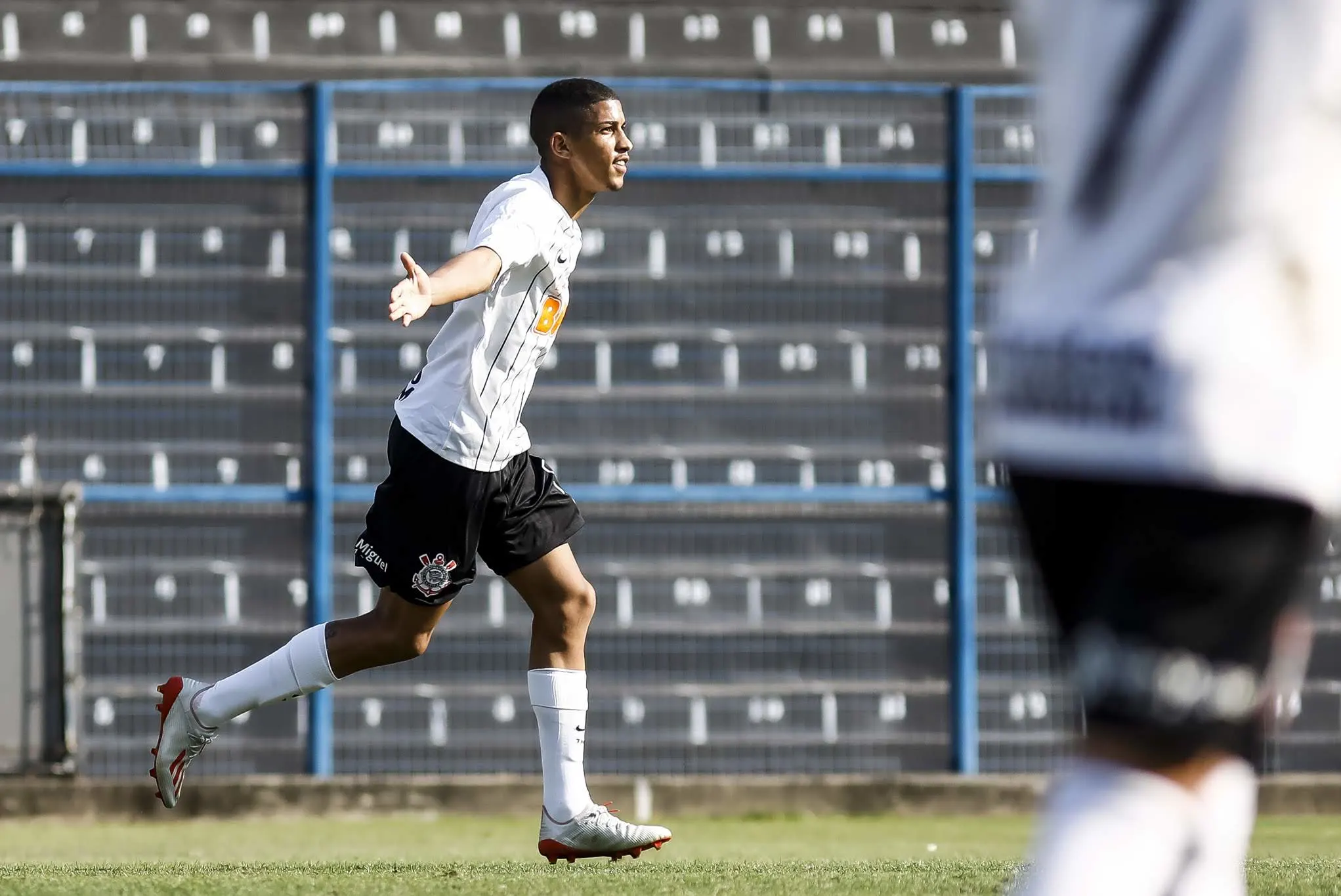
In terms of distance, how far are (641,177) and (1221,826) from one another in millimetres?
6708

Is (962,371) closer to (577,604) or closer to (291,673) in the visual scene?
(577,604)

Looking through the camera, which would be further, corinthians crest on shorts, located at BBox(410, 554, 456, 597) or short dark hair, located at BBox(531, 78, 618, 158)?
short dark hair, located at BBox(531, 78, 618, 158)

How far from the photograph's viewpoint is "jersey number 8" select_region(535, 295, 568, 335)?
193 inches

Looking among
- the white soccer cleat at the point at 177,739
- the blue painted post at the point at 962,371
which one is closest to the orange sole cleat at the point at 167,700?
the white soccer cleat at the point at 177,739

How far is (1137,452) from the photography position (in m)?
1.55

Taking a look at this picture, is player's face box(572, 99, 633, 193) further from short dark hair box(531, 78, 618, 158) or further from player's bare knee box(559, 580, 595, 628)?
player's bare knee box(559, 580, 595, 628)

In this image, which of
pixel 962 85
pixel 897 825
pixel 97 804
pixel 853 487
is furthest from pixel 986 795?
pixel 97 804

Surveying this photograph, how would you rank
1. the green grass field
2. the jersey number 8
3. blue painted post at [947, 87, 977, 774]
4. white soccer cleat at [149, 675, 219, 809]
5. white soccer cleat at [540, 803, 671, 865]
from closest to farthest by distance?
the green grass field
white soccer cleat at [540, 803, 671, 865]
the jersey number 8
white soccer cleat at [149, 675, 219, 809]
blue painted post at [947, 87, 977, 774]

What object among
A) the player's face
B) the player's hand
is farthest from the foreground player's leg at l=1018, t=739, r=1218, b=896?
the player's face

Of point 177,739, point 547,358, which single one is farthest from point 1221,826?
point 547,358

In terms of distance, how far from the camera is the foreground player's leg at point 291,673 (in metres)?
4.89

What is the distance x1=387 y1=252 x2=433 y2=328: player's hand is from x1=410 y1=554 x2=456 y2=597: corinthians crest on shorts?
1143mm

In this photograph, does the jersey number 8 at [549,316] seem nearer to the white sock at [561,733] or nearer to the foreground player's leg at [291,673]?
the foreground player's leg at [291,673]

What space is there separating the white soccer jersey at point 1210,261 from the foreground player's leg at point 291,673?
11.0 feet
